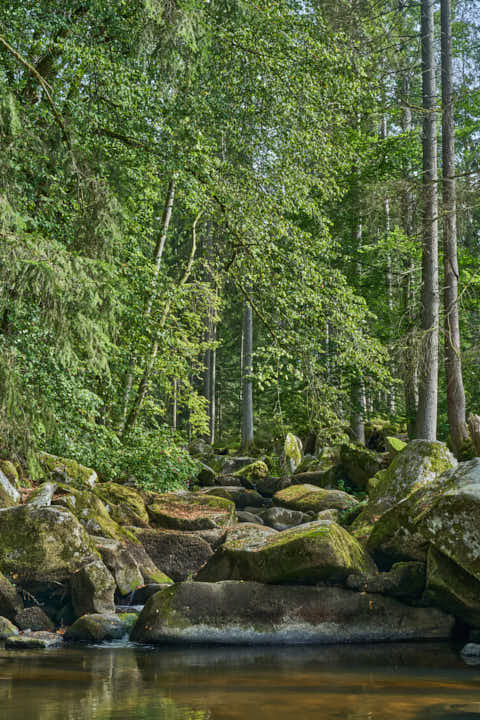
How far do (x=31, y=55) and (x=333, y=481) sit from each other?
11621 millimetres

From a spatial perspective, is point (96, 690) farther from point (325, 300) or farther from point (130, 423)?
point (130, 423)

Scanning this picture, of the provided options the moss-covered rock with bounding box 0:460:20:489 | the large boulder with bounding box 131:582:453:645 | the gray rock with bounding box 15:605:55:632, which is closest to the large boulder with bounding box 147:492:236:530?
the moss-covered rock with bounding box 0:460:20:489

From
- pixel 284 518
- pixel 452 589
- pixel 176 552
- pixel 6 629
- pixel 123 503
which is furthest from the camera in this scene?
pixel 284 518

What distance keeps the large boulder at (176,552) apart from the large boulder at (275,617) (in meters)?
2.93

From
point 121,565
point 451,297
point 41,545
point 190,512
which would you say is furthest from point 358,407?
point 41,545

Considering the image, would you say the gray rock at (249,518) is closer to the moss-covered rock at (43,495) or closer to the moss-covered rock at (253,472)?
the moss-covered rock at (43,495)

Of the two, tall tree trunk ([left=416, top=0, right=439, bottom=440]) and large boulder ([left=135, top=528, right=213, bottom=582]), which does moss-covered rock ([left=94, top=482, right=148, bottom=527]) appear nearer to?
large boulder ([left=135, top=528, right=213, bottom=582])

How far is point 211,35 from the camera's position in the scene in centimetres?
991

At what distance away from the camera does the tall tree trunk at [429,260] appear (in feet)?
44.9

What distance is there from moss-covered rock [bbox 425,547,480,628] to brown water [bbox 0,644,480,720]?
0.53m

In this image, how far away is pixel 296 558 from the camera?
7.85m

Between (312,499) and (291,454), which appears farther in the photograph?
(291,454)

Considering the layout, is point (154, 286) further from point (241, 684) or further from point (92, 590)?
point (241, 684)

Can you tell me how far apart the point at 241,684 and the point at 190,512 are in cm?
778
